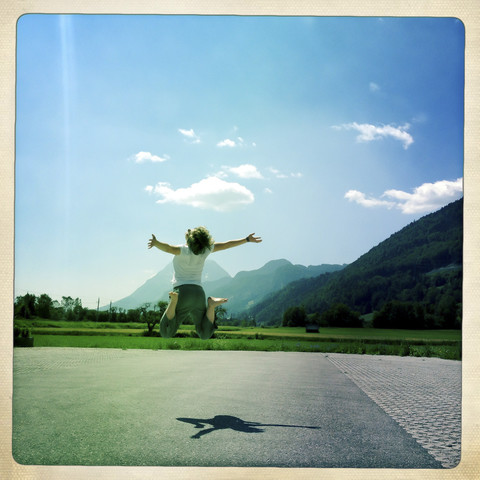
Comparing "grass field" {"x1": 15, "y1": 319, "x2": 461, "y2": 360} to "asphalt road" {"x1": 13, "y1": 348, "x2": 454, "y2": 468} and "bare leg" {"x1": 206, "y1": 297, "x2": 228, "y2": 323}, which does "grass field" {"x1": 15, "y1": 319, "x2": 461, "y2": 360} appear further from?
"bare leg" {"x1": 206, "y1": 297, "x2": 228, "y2": 323}

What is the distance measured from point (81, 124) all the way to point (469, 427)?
576cm

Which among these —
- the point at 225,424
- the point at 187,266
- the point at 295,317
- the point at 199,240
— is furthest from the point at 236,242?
the point at 295,317

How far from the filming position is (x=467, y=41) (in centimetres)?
426

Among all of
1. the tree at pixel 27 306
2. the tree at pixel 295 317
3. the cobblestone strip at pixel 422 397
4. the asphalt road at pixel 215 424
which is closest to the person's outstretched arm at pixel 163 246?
the asphalt road at pixel 215 424

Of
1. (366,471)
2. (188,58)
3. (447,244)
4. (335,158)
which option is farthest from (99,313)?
(447,244)

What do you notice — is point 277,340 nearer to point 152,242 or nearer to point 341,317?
point 341,317

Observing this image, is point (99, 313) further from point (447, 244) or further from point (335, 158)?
point (447, 244)

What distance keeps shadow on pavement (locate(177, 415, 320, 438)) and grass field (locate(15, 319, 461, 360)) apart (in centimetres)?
946

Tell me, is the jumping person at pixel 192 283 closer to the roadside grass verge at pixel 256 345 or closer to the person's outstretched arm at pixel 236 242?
the person's outstretched arm at pixel 236 242

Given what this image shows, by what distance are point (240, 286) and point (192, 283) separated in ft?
24.9

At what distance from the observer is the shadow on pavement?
198 inches

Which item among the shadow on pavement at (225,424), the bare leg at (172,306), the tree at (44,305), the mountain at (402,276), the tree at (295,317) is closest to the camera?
the bare leg at (172,306)

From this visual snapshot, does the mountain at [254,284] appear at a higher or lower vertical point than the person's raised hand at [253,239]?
lower

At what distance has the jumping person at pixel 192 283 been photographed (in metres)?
4.24
